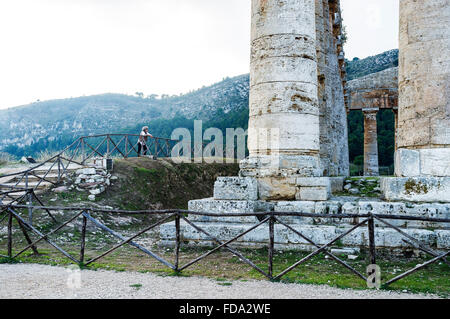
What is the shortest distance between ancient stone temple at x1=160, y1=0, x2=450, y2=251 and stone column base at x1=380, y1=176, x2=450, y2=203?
2cm

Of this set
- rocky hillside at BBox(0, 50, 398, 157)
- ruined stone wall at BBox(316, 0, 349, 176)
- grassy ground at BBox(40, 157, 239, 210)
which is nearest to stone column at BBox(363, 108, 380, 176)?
ruined stone wall at BBox(316, 0, 349, 176)

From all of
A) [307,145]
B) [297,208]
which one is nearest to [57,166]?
[307,145]

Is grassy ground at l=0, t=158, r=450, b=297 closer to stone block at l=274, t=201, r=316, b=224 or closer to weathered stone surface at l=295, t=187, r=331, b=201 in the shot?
stone block at l=274, t=201, r=316, b=224

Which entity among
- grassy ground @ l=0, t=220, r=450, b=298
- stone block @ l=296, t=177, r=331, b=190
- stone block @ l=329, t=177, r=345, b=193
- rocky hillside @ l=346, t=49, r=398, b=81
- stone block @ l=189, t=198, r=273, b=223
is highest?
rocky hillside @ l=346, t=49, r=398, b=81

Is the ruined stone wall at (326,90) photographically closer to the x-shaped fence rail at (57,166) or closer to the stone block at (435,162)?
the stone block at (435,162)

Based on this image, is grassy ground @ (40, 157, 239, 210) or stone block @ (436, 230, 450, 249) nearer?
stone block @ (436, 230, 450, 249)

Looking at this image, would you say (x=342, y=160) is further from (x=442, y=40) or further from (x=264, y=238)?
(x=264, y=238)

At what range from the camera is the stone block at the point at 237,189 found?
23.6ft

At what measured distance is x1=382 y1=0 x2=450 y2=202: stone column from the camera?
6527 mm

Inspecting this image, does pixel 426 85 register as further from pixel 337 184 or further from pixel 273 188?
pixel 337 184

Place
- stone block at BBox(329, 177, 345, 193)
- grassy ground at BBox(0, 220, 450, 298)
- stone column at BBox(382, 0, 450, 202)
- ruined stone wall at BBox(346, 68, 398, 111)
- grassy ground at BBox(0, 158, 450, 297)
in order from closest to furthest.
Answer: grassy ground at BBox(0, 220, 450, 298), grassy ground at BBox(0, 158, 450, 297), stone column at BBox(382, 0, 450, 202), stone block at BBox(329, 177, 345, 193), ruined stone wall at BBox(346, 68, 398, 111)

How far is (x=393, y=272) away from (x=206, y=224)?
129 inches

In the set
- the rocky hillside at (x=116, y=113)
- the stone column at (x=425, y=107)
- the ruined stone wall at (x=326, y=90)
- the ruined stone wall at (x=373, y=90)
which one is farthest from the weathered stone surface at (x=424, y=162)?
the rocky hillside at (x=116, y=113)
